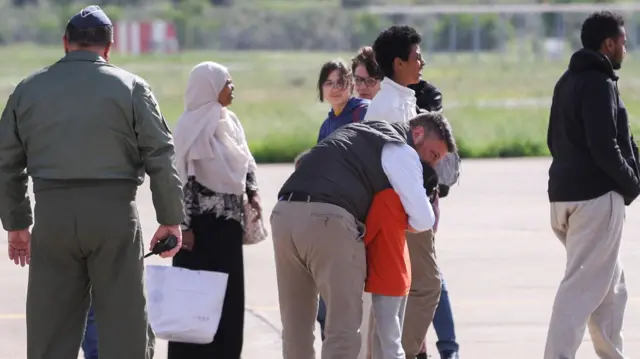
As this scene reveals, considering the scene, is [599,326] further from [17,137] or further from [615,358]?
[17,137]

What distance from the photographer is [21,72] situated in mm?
45469

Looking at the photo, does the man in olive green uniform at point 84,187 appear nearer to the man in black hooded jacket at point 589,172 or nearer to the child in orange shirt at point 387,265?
the child in orange shirt at point 387,265

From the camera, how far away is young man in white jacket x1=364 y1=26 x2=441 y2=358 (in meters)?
6.65

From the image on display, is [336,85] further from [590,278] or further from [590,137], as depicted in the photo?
[590,278]

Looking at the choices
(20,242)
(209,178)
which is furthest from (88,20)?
(209,178)

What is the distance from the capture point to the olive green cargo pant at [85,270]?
5469 mm

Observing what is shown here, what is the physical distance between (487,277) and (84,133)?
5.25 metres

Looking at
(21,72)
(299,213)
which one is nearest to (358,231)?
(299,213)

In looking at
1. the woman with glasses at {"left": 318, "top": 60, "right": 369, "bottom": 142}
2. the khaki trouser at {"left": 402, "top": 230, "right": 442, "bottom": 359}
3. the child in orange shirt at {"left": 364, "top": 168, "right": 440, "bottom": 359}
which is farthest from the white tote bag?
the woman with glasses at {"left": 318, "top": 60, "right": 369, "bottom": 142}

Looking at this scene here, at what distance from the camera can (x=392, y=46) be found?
6.79 metres

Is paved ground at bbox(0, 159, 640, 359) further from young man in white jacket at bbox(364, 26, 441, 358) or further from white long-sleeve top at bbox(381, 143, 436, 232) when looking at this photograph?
white long-sleeve top at bbox(381, 143, 436, 232)

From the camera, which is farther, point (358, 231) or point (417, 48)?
point (417, 48)

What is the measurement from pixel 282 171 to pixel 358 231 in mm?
12093

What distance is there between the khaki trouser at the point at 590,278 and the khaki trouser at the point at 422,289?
2.03 feet
